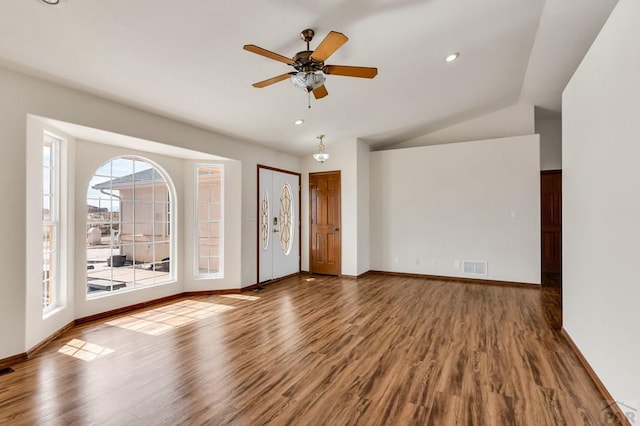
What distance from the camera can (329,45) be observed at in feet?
7.14

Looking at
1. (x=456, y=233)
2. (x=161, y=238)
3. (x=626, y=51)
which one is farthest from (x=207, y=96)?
(x=456, y=233)

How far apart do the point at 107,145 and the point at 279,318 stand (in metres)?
3.18

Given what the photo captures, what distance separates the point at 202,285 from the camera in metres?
5.02

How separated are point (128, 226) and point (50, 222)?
38.2 inches

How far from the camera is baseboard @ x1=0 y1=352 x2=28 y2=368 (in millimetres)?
2615

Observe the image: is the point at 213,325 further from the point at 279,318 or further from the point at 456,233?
the point at 456,233

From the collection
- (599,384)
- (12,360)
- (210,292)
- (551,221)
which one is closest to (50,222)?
(12,360)

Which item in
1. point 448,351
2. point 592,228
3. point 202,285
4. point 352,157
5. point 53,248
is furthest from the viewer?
point 352,157

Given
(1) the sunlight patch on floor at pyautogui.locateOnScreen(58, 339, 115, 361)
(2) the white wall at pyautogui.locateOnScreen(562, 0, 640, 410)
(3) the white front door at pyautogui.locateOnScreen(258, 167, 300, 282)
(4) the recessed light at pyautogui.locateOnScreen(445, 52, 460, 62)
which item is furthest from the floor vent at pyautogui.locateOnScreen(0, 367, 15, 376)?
(4) the recessed light at pyautogui.locateOnScreen(445, 52, 460, 62)

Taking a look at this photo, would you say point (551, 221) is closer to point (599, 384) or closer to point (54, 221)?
point (599, 384)

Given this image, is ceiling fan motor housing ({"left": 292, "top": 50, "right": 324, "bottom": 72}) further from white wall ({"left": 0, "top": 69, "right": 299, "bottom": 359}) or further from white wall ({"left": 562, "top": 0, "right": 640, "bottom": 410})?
white wall ({"left": 0, "top": 69, "right": 299, "bottom": 359})

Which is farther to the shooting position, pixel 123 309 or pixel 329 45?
pixel 123 309

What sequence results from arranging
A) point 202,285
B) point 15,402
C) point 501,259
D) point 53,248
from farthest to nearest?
point 501,259
point 202,285
point 53,248
point 15,402

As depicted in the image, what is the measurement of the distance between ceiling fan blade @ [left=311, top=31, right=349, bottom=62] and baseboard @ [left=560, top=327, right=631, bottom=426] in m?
3.01
